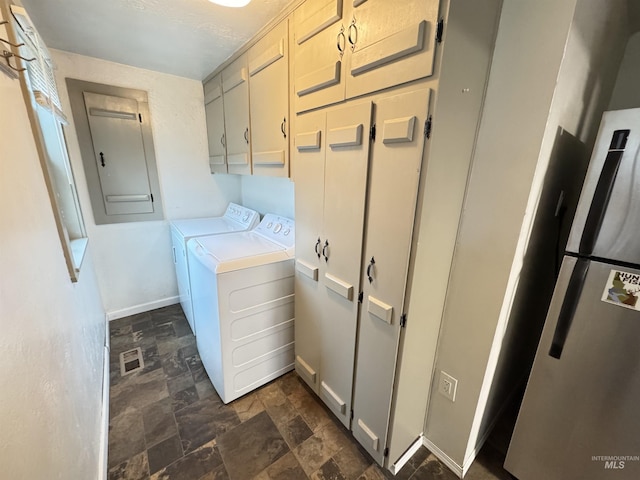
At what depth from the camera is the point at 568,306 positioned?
3.27 ft

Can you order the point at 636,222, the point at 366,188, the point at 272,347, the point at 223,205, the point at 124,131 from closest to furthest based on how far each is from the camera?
1. the point at 636,222
2. the point at 366,188
3. the point at 272,347
4. the point at 124,131
5. the point at 223,205

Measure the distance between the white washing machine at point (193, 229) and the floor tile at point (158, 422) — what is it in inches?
24.0

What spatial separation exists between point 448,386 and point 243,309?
46.6 inches

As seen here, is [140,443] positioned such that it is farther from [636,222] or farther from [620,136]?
[620,136]

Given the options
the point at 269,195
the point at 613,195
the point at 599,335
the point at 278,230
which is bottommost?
the point at 599,335

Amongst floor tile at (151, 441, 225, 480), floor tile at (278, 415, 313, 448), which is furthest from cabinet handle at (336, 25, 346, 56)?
floor tile at (151, 441, 225, 480)

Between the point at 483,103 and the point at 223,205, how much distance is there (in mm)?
2550

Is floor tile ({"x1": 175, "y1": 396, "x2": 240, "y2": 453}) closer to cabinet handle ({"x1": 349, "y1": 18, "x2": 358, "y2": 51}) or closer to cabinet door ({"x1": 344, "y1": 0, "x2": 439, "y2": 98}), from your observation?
cabinet door ({"x1": 344, "y1": 0, "x2": 439, "y2": 98})

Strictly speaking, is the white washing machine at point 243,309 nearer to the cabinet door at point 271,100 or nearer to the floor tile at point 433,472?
the cabinet door at point 271,100

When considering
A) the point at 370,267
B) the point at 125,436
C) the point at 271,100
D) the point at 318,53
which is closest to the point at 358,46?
the point at 318,53

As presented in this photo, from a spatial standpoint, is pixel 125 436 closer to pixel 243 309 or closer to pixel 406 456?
pixel 243 309

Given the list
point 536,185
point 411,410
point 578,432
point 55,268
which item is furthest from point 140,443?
point 536,185

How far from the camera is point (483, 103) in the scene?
1.00 metres

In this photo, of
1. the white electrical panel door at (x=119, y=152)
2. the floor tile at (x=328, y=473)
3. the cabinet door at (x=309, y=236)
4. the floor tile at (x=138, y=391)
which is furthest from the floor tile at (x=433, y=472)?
the white electrical panel door at (x=119, y=152)
